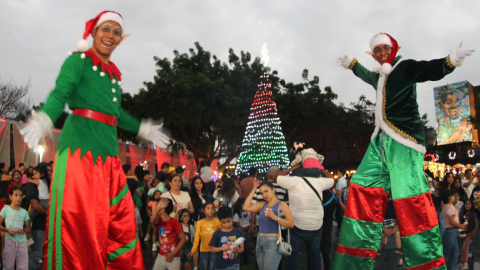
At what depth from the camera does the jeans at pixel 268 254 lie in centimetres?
442

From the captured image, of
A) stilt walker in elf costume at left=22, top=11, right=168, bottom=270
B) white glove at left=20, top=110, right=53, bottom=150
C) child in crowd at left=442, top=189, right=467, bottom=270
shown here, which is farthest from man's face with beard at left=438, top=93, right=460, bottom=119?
white glove at left=20, top=110, right=53, bottom=150

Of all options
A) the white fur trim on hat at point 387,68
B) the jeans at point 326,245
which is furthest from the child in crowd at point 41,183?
the white fur trim on hat at point 387,68

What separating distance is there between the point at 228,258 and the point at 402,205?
213 centimetres

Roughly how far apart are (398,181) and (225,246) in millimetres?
2135

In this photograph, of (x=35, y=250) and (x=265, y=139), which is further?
(x=265, y=139)

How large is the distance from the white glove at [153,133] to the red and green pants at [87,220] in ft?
2.15

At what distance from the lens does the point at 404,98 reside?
343cm

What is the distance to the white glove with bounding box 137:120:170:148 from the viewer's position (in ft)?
11.1

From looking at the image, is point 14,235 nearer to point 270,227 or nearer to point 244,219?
point 270,227

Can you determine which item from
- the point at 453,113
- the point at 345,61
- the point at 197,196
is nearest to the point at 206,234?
the point at 197,196

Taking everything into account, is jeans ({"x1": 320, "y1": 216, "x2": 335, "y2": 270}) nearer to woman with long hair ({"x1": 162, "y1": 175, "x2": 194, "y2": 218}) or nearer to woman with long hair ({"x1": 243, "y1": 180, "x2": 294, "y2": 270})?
woman with long hair ({"x1": 243, "y1": 180, "x2": 294, "y2": 270})

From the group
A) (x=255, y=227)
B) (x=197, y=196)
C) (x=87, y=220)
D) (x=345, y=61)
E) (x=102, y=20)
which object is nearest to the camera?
→ (x=87, y=220)

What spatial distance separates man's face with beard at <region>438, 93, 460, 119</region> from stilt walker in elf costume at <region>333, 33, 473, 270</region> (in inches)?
1615

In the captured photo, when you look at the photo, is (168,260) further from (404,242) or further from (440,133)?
(440,133)
